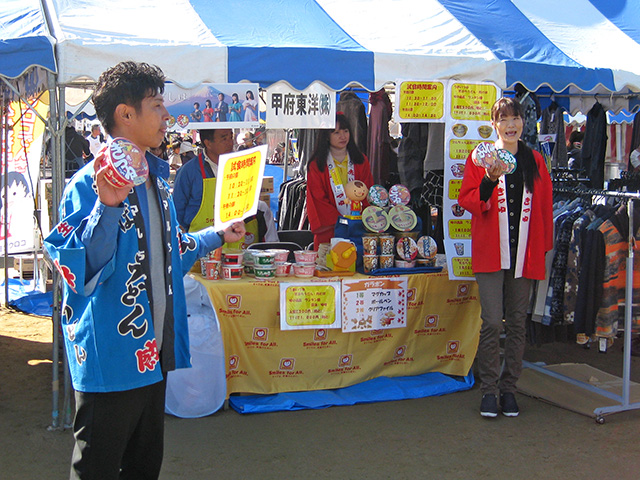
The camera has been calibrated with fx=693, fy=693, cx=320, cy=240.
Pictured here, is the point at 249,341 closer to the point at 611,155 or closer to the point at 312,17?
the point at 312,17

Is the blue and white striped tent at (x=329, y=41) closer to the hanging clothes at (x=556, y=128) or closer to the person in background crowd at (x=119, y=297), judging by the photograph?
the hanging clothes at (x=556, y=128)

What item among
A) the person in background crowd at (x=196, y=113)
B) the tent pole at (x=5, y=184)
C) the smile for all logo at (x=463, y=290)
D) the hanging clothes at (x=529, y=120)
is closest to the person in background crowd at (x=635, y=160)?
the hanging clothes at (x=529, y=120)

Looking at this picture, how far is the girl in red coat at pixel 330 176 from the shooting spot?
5.03 m

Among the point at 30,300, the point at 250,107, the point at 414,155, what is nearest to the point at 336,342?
the point at 250,107

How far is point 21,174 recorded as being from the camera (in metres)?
7.02

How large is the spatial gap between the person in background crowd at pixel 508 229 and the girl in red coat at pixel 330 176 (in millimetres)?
1191

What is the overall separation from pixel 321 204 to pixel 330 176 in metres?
0.23

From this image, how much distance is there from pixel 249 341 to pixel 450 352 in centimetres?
145

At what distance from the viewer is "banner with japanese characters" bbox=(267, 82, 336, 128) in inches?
165

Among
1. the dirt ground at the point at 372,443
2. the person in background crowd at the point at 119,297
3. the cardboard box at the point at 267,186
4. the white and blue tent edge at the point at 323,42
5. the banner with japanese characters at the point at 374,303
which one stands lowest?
the dirt ground at the point at 372,443

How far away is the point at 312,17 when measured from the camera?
450 centimetres

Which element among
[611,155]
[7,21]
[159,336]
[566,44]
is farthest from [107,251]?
[611,155]

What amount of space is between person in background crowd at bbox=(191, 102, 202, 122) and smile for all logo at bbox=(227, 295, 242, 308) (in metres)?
1.11

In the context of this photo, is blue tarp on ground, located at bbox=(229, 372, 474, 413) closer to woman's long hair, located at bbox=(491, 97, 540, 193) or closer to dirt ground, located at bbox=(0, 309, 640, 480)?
dirt ground, located at bbox=(0, 309, 640, 480)
